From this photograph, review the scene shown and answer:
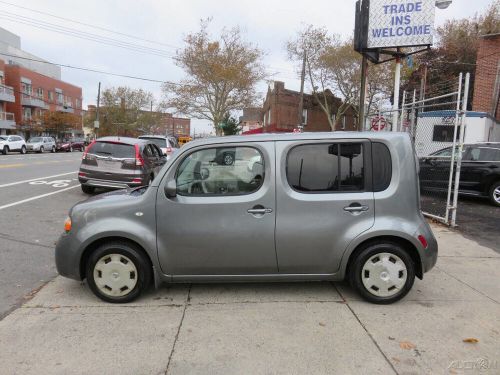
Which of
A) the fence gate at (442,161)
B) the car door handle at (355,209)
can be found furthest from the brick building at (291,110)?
the car door handle at (355,209)

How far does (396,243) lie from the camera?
4047 mm

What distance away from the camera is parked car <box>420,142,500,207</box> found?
9.93 meters

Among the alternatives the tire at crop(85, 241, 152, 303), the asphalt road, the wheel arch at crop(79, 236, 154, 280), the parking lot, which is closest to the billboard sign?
the parking lot

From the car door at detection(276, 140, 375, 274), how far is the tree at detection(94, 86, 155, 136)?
2686 inches

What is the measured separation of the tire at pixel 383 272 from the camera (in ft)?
13.1

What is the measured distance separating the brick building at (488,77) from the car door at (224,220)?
2422 centimetres

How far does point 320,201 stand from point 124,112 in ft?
236

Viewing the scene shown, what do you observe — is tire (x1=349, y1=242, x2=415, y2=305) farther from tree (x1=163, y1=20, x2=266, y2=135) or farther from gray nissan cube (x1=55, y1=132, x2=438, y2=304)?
tree (x1=163, y1=20, x2=266, y2=135)

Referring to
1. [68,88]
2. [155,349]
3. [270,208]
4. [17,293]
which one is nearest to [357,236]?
[270,208]

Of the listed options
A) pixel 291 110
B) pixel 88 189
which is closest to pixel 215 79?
pixel 291 110

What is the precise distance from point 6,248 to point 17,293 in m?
1.93

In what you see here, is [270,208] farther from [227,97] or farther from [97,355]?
[227,97]

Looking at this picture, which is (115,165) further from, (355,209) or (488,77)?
(488,77)

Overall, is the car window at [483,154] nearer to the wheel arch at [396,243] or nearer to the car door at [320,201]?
the wheel arch at [396,243]
